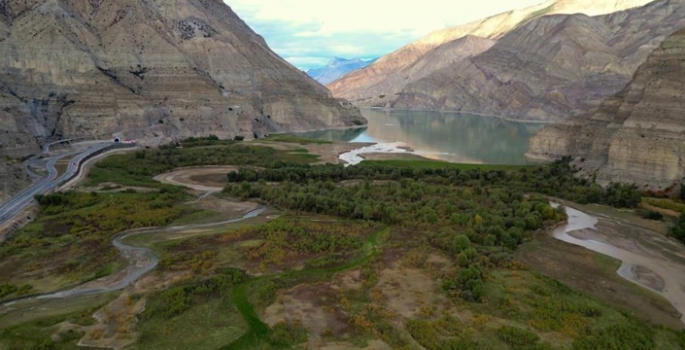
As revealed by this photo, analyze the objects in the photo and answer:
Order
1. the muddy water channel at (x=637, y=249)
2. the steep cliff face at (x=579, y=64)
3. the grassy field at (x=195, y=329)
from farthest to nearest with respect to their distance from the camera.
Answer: the steep cliff face at (x=579, y=64) < the muddy water channel at (x=637, y=249) < the grassy field at (x=195, y=329)

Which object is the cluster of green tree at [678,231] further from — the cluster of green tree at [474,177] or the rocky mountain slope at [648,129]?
the rocky mountain slope at [648,129]

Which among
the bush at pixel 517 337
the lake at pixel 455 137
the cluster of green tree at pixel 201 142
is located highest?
the cluster of green tree at pixel 201 142

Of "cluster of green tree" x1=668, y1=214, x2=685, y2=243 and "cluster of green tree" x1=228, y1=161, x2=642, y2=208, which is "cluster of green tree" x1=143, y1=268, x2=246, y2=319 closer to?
"cluster of green tree" x1=228, y1=161, x2=642, y2=208

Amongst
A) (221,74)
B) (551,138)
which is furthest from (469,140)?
(221,74)

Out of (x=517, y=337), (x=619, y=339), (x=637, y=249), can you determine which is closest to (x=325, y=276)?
(x=517, y=337)

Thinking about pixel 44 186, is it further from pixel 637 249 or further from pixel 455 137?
pixel 455 137

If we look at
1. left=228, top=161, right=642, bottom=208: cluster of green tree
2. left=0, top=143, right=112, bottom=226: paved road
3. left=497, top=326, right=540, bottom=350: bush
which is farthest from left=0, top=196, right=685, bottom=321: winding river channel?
left=0, top=143, right=112, bottom=226: paved road

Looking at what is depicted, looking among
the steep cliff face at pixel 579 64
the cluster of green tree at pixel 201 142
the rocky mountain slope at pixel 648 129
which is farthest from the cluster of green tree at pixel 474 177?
the steep cliff face at pixel 579 64
